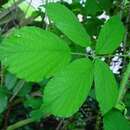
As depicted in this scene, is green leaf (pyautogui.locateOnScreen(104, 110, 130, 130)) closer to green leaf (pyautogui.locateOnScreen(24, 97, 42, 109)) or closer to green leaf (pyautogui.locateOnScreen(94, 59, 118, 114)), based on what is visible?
green leaf (pyautogui.locateOnScreen(94, 59, 118, 114))

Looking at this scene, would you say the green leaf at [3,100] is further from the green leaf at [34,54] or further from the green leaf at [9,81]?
the green leaf at [34,54]

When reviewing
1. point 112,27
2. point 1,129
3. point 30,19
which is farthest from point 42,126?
point 112,27

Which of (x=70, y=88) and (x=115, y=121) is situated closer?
(x=70, y=88)

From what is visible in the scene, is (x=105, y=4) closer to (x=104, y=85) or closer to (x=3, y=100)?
(x=3, y=100)

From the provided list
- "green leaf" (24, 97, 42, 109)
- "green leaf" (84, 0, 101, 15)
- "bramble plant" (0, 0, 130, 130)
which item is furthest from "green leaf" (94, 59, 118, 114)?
"green leaf" (84, 0, 101, 15)

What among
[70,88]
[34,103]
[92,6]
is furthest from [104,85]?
[92,6]

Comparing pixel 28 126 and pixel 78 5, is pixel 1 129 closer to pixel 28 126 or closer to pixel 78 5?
pixel 28 126

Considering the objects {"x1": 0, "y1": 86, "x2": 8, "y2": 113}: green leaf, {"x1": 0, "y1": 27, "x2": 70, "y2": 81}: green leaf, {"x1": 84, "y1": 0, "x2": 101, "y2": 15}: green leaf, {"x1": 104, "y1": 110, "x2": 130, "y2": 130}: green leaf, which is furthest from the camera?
{"x1": 84, "y1": 0, "x2": 101, "y2": 15}: green leaf
